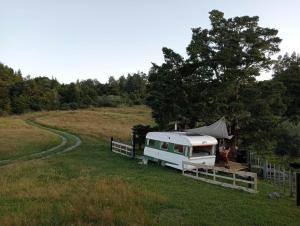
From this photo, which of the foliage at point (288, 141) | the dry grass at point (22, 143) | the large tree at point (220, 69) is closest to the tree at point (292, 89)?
the foliage at point (288, 141)

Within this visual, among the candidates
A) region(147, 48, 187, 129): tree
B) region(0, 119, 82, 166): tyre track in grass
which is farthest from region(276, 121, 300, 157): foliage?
region(0, 119, 82, 166): tyre track in grass

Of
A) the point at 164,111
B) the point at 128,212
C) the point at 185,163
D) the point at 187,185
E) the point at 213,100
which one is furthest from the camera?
the point at 164,111

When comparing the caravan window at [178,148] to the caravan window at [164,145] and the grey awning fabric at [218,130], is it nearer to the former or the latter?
the caravan window at [164,145]

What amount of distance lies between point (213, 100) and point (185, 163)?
801 centimetres

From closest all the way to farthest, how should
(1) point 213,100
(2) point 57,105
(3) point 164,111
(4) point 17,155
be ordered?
1. (1) point 213,100
2. (3) point 164,111
3. (4) point 17,155
4. (2) point 57,105

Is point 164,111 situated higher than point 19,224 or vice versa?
point 164,111

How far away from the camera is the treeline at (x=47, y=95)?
4060 inches

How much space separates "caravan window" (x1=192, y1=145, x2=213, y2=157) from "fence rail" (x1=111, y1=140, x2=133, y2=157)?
8.13 m

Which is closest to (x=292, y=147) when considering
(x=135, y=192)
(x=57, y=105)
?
(x=135, y=192)

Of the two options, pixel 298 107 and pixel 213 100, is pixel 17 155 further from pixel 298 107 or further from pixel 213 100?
pixel 298 107

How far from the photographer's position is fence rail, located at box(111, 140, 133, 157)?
107ft

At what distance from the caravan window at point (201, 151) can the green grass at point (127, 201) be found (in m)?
2.13

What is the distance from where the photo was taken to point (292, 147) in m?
40.7

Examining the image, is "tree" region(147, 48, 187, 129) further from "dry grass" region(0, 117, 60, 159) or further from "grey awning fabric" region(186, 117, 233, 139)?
"dry grass" region(0, 117, 60, 159)
